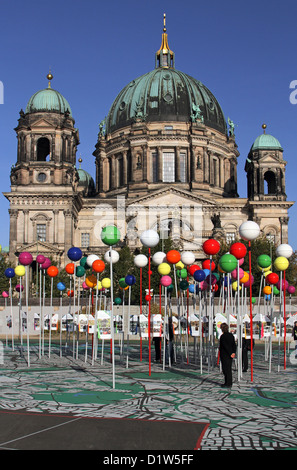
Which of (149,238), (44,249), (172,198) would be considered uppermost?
(172,198)

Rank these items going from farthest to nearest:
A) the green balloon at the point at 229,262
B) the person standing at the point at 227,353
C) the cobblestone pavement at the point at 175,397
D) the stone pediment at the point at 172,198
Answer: the stone pediment at the point at 172,198
the green balloon at the point at 229,262
the person standing at the point at 227,353
the cobblestone pavement at the point at 175,397

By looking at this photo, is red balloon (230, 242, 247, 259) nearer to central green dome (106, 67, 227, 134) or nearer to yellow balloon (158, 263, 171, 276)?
yellow balloon (158, 263, 171, 276)

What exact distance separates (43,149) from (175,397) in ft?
227

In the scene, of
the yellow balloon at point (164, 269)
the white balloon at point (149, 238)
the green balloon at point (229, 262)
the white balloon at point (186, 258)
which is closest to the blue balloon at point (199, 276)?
the yellow balloon at point (164, 269)

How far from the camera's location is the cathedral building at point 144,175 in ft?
242

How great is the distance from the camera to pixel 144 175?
86.9 metres

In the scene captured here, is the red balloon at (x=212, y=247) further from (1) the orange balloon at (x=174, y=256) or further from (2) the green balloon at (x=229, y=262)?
Answer: (1) the orange balloon at (x=174, y=256)

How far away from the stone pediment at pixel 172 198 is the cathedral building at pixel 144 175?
0.14m

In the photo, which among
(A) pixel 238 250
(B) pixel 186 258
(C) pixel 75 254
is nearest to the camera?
(A) pixel 238 250

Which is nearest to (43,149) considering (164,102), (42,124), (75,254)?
(42,124)

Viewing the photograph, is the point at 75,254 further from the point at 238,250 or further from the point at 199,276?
the point at 238,250

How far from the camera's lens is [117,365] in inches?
870

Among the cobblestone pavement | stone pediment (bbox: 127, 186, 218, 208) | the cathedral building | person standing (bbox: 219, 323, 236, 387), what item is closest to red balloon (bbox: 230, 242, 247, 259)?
person standing (bbox: 219, 323, 236, 387)
